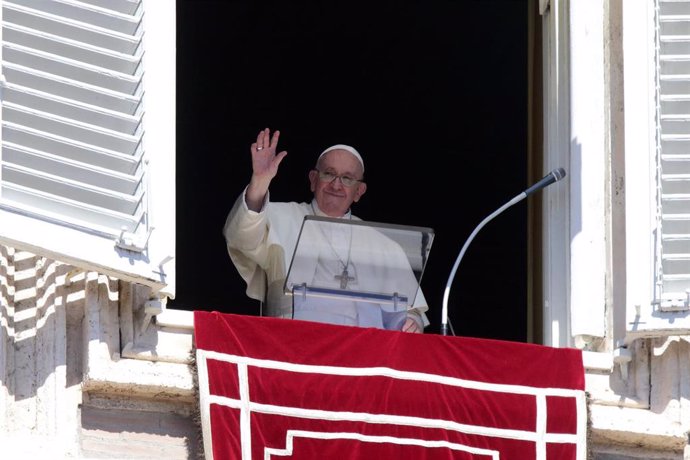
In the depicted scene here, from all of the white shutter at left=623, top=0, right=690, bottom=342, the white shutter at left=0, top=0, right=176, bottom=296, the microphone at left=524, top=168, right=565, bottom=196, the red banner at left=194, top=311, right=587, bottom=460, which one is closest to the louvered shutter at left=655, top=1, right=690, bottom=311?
the white shutter at left=623, top=0, right=690, bottom=342

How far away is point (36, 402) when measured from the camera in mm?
7727

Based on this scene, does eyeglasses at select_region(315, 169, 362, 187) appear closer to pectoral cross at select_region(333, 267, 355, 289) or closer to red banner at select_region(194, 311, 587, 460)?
pectoral cross at select_region(333, 267, 355, 289)

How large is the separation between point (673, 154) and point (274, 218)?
1.59 meters

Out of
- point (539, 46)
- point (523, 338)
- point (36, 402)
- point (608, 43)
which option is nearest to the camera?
point (36, 402)

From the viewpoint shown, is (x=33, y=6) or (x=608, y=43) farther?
(x=608, y=43)

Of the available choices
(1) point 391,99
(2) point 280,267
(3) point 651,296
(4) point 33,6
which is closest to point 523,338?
(1) point 391,99

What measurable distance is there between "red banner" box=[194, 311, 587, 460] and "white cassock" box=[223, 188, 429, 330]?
38 cm

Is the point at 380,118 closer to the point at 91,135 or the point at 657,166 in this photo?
the point at 657,166

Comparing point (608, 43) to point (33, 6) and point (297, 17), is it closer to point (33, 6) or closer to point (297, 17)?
point (33, 6)

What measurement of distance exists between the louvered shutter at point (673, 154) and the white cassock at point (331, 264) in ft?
2.76

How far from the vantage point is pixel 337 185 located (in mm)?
9406

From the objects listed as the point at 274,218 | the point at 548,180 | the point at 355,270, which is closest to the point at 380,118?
the point at 274,218

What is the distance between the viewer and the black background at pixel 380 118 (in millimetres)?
11344

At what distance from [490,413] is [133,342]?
3.62ft
